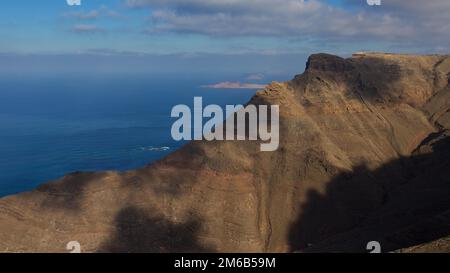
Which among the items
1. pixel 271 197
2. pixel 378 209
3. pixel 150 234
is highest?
pixel 271 197

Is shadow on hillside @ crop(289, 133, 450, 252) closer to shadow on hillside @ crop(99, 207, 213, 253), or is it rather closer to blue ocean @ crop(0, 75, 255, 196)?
shadow on hillside @ crop(99, 207, 213, 253)

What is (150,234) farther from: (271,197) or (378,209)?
(378,209)

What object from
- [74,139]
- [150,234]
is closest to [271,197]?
[150,234]

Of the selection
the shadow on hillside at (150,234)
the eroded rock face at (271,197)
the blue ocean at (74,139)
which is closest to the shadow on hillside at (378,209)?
the eroded rock face at (271,197)

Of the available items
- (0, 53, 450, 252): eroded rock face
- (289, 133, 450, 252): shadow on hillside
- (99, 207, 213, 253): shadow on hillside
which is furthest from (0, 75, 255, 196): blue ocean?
(289, 133, 450, 252): shadow on hillside

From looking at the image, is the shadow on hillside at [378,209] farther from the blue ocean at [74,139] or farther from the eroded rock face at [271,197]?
the blue ocean at [74,139]

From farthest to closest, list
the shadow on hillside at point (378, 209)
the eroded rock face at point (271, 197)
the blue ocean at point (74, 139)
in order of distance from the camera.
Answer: the blue ocean at point (74, 139) < the eroded rock face at point (271, 197) < the shadow on hillside at point (378, 209)

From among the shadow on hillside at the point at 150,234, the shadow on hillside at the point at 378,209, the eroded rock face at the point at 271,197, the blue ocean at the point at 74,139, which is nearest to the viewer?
the shadow on hillside at the point at 378,209
